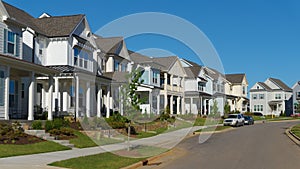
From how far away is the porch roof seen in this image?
22.8m

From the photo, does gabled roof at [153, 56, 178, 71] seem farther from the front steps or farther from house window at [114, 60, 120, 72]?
the front steps

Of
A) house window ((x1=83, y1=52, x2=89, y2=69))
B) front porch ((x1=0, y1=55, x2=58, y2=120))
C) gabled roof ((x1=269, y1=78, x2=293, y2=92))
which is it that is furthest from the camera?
gabled roof ((x1=269, y1=78, x2=293, y2=92))

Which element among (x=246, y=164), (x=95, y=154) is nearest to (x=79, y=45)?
(x=95, y=154)

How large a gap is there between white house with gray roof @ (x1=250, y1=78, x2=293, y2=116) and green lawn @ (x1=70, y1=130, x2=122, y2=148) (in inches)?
3091

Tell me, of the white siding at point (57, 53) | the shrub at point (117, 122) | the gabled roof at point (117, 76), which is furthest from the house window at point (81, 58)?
the shrub at point (117, 122)

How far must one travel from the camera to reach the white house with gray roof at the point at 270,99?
9819 cm

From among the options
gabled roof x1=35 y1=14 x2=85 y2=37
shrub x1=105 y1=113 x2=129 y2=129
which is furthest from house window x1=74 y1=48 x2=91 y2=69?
shrub x1=105 y1=113 x2=129 y2=129

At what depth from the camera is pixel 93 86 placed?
120ft

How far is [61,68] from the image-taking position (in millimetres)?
32969

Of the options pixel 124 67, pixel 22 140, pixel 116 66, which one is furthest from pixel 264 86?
pixel 22 140

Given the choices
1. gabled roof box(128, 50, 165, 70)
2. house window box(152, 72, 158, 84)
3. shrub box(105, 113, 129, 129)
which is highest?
gabled roof box(128, 50, 165, 70)

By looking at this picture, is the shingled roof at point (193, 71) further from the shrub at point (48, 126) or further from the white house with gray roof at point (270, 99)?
the shrub at point (48, 126)

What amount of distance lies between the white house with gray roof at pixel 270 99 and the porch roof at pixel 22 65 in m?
78.0

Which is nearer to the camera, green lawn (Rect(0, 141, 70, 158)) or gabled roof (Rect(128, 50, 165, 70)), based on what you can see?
green lawn (Rect(0, 141, 70, 158))
